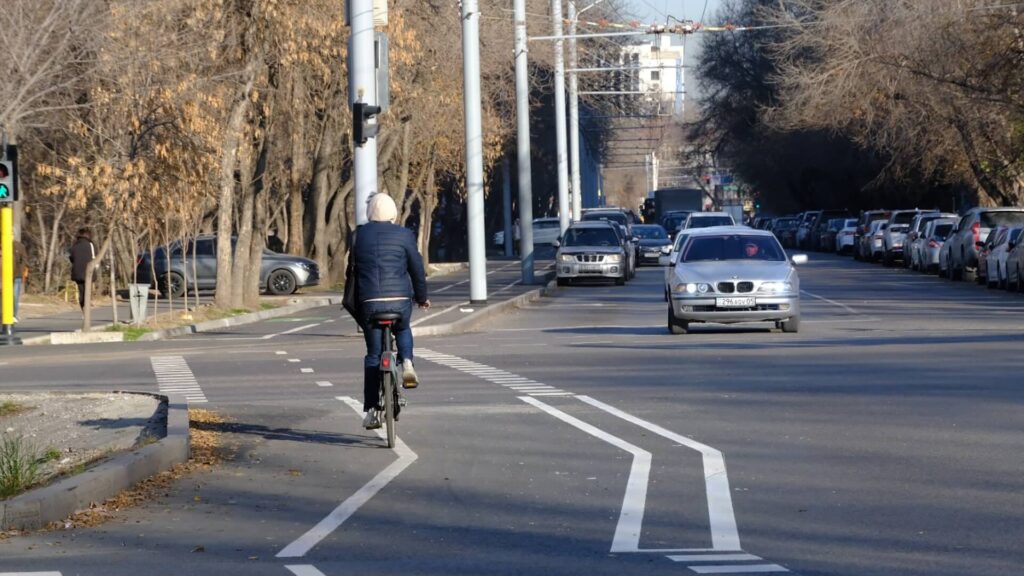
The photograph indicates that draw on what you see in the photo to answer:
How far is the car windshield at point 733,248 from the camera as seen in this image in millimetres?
23906

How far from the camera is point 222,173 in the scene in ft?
109

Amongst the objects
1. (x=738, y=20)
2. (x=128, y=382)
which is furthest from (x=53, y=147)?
(x=738, y=20)

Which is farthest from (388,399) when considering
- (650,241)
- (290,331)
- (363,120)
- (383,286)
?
(650,241)

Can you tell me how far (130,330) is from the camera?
28.2m

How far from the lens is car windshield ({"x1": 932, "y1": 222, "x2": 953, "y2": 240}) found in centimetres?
4625

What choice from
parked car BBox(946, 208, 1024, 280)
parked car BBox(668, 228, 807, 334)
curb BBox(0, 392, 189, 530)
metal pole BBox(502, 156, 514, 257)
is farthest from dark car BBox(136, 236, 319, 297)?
curb BBox(0, 392, 189, 530)

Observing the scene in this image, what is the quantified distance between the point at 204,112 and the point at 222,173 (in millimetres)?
2694

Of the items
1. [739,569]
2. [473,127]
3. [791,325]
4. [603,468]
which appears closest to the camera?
[739,569]

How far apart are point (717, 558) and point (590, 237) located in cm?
3678

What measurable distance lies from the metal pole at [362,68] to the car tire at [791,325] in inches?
246

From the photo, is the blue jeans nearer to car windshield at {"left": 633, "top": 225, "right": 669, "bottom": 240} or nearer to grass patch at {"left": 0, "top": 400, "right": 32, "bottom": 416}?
grass patch at {"left": 0, "top": 400, "right": 32, "bottom": 416}

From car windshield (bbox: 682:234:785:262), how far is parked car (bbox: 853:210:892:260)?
111ft

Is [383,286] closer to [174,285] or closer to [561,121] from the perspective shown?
[174,285]

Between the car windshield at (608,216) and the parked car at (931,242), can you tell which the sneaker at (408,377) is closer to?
the parked car at (931,242)
